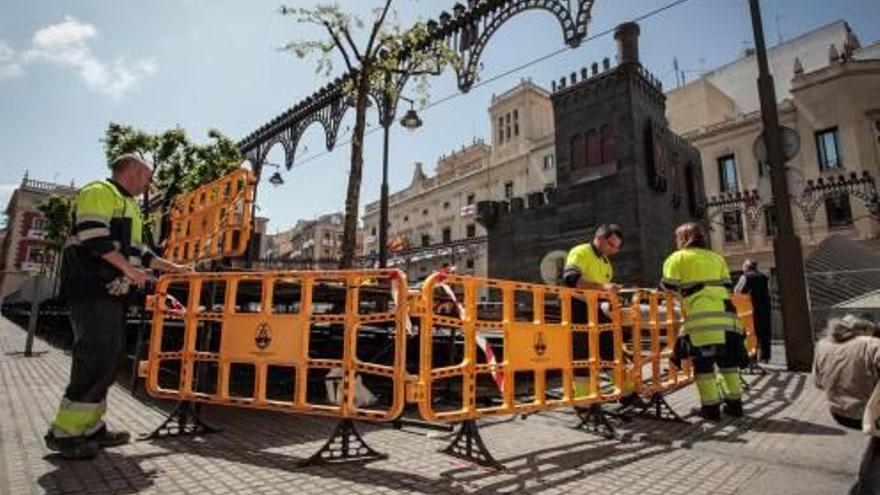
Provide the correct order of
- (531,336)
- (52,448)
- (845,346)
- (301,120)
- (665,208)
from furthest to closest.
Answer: (665,208) < (301,120) < (531,336) < (52,448) < (845,346)

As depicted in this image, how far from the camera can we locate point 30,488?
3.15 metres

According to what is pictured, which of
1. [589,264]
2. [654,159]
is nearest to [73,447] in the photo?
[589,264]

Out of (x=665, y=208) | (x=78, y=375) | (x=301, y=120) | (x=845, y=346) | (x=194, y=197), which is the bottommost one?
(x=78, y=375)

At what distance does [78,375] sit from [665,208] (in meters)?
21.1

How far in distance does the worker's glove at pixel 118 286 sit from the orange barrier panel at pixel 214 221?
219 centimetres

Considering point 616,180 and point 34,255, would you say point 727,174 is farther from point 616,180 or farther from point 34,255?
point 34,255

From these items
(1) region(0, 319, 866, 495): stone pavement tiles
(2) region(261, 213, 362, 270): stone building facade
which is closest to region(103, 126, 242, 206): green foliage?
(1) region(0, 319, 866, 495): stone pavement tiles

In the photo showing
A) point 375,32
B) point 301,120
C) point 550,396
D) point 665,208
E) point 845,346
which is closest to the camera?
point 845,346

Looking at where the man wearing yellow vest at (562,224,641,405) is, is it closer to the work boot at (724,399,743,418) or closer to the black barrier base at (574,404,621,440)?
the black barrier base at (574,404,621,440)

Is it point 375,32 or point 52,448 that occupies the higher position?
point 375,32

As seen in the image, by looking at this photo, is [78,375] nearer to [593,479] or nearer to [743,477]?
[593,479]

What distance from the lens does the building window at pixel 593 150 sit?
69.3 feet

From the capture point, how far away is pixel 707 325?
5.36 m

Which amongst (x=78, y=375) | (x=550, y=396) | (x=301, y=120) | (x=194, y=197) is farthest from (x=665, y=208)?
(x=78, y=375)
